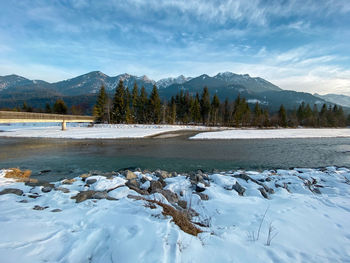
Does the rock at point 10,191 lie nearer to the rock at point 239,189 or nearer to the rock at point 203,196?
the rock at point 203,196

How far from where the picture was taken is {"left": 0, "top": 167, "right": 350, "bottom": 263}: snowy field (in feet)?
8.77

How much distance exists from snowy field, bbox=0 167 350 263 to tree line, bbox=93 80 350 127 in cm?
5040

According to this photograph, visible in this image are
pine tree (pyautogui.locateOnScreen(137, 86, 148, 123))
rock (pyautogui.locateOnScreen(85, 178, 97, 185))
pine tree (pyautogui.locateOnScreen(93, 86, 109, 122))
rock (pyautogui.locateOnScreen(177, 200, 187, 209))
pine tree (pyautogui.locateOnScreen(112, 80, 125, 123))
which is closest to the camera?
rock (pyautogui.locateOnScreen(177, 200, 187, 209))

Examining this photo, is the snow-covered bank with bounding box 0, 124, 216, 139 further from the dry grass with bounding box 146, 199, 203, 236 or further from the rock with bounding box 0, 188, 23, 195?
the dry grass with bounding box 146, 199, 203, 236

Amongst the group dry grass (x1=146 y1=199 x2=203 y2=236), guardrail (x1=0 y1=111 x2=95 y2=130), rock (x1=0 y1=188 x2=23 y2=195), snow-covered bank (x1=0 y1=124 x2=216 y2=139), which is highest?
guardrail (x1=0 y1=111 x2=95 y2=130)

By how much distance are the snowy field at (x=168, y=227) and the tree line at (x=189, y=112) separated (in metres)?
50.4

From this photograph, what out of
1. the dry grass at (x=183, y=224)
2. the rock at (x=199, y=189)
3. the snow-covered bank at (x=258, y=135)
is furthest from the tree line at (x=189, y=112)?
the dry grass at (x=183, y=224)

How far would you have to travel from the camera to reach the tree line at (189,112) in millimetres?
54625

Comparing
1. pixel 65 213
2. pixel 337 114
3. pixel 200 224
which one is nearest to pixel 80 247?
pixel 65 213

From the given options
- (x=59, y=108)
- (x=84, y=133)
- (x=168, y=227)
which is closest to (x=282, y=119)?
(x=84, y=133)

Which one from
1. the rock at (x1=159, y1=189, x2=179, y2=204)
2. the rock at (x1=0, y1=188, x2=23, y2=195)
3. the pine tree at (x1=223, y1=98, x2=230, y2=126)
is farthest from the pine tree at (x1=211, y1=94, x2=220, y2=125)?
the rock at (x1=0, y1=188, x2=23, y2=195)

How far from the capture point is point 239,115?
217ft

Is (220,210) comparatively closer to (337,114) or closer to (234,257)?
(234,257)

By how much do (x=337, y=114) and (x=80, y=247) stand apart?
10998cm
